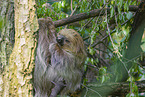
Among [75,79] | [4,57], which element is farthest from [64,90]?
[4,57]

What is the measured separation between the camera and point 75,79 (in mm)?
4566

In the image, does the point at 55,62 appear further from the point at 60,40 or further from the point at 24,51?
the point at 24,51

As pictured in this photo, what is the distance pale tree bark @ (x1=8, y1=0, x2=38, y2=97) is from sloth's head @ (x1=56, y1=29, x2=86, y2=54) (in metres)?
2.71

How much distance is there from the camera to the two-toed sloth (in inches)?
158

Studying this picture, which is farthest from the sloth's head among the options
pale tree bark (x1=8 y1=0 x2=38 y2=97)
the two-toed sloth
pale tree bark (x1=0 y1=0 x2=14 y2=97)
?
pale tree bark (x1=8 y1=0 x2=38 y2=97)

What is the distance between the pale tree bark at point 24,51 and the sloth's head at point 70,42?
2707mm

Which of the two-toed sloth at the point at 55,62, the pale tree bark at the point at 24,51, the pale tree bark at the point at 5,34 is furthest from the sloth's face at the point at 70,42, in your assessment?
the pale tree bark at the point at 24,51

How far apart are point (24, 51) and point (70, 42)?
2.94m

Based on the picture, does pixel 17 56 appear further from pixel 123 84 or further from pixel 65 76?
pixel 123 84

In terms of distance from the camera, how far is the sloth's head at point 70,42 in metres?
4.70

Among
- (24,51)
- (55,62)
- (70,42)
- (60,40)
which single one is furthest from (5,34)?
(70,42)

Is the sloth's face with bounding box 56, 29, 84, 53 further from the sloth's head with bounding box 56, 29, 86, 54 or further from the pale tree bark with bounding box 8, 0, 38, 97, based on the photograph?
the pale tree bark with bounding box 8, 0, 38, 97

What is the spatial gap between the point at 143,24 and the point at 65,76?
9.16ft

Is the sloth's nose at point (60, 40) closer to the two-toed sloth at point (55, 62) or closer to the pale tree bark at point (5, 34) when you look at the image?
the two-toed sloth at point (55, 62)
